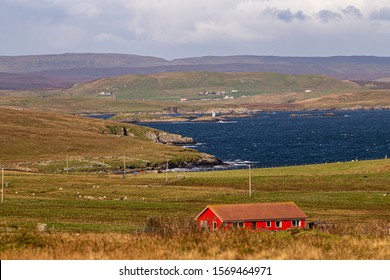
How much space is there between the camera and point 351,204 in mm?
80500

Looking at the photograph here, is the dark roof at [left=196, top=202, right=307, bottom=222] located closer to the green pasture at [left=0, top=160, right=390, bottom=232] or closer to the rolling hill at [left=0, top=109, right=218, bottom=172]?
the green pasture at [left=0, top=160, right=390, bottom=232]

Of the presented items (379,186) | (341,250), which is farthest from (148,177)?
(341,250)

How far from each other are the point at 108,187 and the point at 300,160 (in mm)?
77741

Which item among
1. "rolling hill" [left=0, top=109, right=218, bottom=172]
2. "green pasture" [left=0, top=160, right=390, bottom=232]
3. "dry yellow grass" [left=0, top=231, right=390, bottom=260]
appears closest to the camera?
"dry yellow grass" [left=0, top=231, right=390, bottom=260]

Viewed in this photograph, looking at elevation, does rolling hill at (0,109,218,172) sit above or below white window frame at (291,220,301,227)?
below

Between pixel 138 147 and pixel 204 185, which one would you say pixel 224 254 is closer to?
pixel 204 185

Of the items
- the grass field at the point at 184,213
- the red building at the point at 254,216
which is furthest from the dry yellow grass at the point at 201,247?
the red building at the point at 254,216

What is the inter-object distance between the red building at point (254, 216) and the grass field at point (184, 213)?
2448 millimetres

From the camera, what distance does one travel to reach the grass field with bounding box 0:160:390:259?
25.4m

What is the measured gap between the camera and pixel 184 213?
70250 millimetres

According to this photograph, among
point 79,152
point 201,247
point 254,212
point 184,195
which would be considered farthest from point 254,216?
point 79,152

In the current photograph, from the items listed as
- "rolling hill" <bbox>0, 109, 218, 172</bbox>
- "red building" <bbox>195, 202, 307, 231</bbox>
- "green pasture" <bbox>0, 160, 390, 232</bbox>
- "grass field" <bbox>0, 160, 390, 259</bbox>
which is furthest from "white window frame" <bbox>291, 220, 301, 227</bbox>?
"rolling hill" <bbox>0, 109, 218, 172</bbox>

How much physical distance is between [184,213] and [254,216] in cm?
1395

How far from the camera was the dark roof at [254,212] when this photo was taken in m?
56.5
